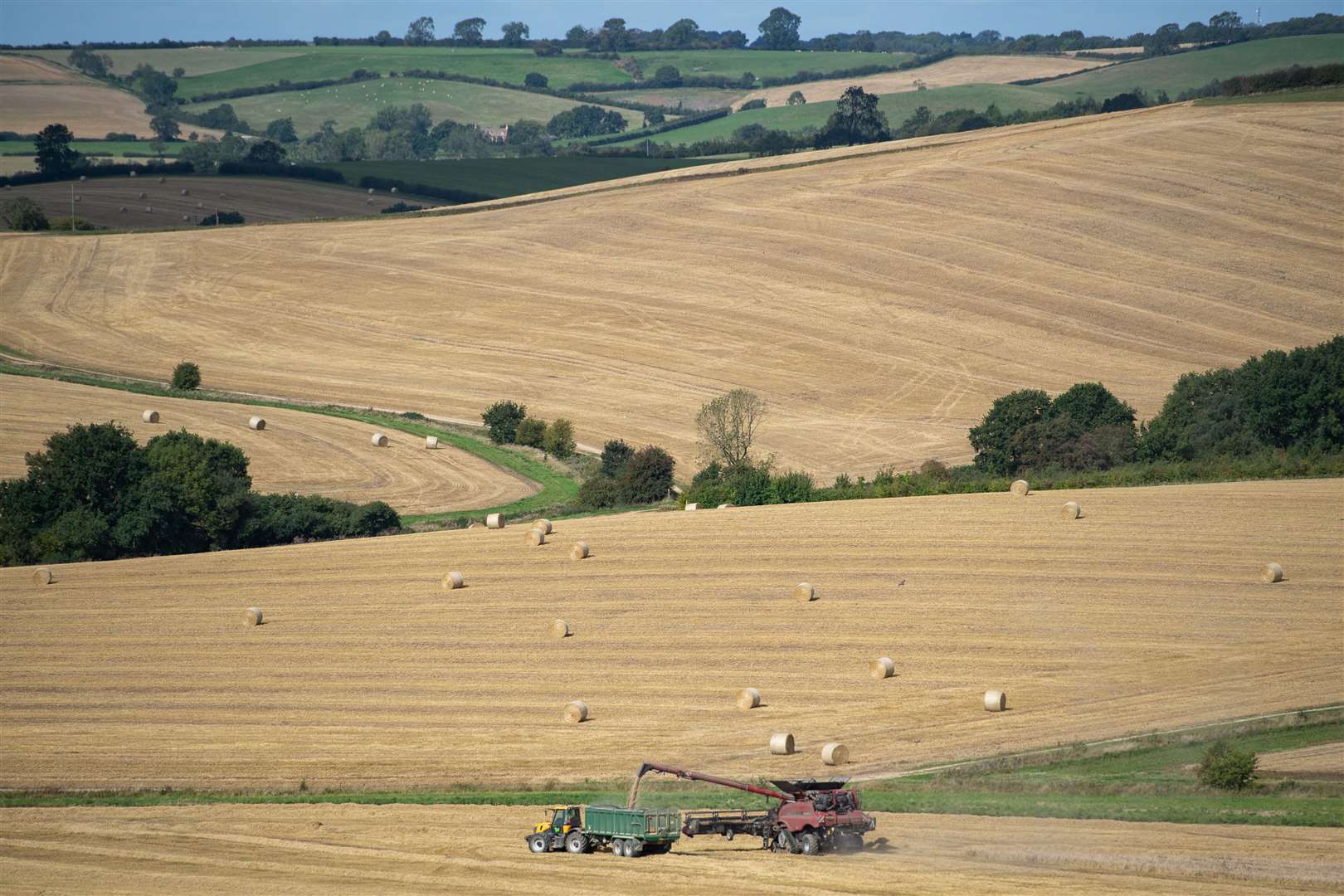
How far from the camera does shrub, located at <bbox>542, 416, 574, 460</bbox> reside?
61.7 m

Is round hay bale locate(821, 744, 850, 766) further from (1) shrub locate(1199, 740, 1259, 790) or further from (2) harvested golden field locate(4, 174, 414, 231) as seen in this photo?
(2) harvested golden field locate(4, 174, 414, 231)

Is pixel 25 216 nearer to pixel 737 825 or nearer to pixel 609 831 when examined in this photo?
pixel 609 831

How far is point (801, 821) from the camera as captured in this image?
23.9 metres

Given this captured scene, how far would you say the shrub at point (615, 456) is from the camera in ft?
184

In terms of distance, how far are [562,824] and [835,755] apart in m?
5.98

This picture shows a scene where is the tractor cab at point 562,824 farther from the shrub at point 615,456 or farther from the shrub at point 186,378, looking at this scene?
the shrub at point 186,378

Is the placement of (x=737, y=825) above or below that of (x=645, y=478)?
below

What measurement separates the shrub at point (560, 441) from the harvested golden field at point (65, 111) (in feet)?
428

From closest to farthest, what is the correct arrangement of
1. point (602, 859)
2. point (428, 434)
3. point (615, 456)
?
point (602, 859), point (615, 456), point (428, 434)

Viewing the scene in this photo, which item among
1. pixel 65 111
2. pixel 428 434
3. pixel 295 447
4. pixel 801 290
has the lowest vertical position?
pixel 295 447

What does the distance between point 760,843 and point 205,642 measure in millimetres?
18503

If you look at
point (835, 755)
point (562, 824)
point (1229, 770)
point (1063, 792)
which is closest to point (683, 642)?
point (835, 755)

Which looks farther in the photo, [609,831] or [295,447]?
→ [295,447]

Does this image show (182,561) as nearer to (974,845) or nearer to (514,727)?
(514,727)
